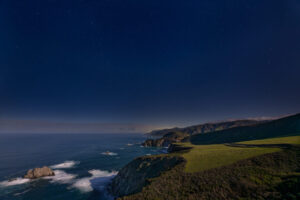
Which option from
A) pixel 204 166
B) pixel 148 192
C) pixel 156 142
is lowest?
pixel 156 142

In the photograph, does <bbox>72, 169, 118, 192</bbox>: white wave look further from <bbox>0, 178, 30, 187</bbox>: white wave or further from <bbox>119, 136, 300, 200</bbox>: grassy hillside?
<bbox>119, 136, 300, 200</bbox>: grassy hillside

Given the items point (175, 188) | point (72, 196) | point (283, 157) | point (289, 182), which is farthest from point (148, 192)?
point (72, 196)

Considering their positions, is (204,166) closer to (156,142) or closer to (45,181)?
(45,181)

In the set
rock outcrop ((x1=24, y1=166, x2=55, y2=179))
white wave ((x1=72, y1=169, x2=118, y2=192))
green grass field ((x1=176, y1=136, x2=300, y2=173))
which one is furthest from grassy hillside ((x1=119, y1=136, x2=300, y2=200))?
rock outcrop ((x1=24, y1=166, x2=55, y2=179))

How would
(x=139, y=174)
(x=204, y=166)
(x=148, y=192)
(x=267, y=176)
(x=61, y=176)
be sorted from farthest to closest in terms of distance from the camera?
(x=61, y=176) < (x=139, y=174) < (x=204, y=166) < (x=148, y=192) < (x=267, y=176)

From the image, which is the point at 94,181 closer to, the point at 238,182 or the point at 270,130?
the point at 238,182

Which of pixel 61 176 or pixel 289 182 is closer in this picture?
pixel 289 182

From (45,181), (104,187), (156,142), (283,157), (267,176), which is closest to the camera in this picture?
(267,176)

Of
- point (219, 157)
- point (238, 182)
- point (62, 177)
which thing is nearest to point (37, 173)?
point (62, 177)

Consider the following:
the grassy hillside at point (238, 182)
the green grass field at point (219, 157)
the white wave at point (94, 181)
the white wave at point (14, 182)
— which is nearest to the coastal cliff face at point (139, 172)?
the green grass field at point (219, 157)
